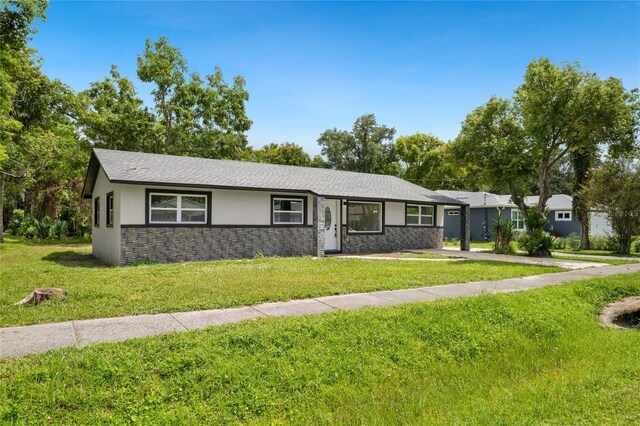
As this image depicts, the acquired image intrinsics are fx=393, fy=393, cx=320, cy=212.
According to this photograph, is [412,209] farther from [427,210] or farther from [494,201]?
[494,201]

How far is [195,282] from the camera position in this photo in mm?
8664

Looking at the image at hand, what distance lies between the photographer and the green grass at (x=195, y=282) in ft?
20.7

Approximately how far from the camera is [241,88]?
101 ft

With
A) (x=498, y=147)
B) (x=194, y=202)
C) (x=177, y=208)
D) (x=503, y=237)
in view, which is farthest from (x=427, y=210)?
(x=177, y=208)

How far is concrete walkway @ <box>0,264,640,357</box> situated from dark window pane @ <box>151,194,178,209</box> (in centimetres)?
793

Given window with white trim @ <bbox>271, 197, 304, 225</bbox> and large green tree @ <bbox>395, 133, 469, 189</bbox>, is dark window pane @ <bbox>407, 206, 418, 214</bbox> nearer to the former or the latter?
window with white trim @ <bbox>271, 197, 304, 225</bbox>

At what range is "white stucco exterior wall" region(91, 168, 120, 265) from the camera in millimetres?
12578

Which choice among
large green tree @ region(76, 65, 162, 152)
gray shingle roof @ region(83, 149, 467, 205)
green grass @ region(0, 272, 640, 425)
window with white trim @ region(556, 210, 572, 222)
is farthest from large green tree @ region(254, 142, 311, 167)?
green grass @ region(0, 272, 640, 425)

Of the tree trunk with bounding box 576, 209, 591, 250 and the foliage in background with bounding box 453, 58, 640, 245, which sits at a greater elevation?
the foliage in background with bounding box 453, 58, 640, 245

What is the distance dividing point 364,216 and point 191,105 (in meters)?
18.6

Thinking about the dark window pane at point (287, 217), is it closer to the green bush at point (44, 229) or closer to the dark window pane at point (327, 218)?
the dark window pane at point (327, 218)

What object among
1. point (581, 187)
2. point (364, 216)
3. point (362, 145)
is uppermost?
point (362, 145)

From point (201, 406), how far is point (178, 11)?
10.4 meters

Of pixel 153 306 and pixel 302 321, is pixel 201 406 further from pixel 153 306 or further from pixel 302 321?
pixel 153 306
